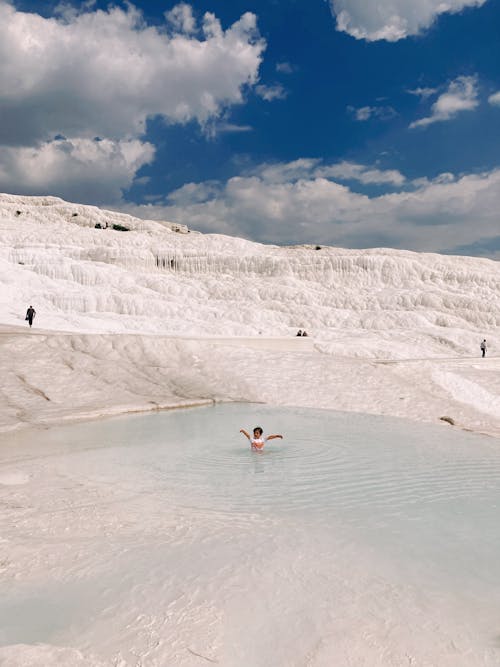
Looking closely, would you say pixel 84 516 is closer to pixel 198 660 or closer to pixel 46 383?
pixel 198 660

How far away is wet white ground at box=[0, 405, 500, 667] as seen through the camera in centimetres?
435

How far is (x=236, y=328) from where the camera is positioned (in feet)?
125

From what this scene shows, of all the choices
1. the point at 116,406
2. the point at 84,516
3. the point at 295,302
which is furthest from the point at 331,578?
the point at 295,302

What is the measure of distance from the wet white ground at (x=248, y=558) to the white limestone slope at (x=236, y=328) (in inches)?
224

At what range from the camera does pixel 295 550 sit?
6047 mm

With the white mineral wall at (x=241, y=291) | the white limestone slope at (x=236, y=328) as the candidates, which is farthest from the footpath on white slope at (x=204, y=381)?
the white mineral wall at (x=241, y=291)

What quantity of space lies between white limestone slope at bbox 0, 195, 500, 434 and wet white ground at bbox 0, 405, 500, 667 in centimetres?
570

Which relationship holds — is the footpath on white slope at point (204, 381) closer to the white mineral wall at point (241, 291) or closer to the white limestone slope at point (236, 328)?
the white limestone slope at point (236, 328)

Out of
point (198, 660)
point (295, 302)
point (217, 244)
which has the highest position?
point (217, 244)

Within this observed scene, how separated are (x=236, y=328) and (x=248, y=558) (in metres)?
32.4

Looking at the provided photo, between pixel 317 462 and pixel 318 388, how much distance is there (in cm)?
809

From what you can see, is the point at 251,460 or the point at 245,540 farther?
the point at 251,460

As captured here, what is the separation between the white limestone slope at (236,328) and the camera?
16.8 meters

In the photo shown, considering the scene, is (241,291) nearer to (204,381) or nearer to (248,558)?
(204,381)
